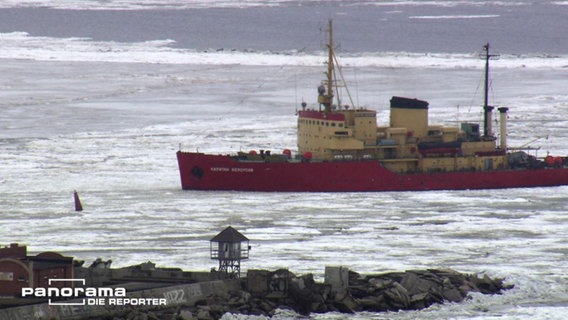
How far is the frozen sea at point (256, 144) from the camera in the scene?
1297 inches

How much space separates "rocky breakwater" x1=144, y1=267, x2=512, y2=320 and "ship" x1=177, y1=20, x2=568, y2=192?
56.9 feet

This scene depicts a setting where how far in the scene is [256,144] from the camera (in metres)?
53.8


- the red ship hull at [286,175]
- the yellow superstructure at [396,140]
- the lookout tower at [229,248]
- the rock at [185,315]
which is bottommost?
the rock at [185,315]

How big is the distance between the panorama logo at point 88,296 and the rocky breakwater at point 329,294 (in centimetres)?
84

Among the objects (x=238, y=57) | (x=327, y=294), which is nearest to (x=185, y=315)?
(x=327, y=294)

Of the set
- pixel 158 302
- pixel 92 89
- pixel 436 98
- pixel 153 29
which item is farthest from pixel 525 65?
pixel 158 302

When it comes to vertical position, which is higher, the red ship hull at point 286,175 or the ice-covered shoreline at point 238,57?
the ice-covered shoreline at point 238,57

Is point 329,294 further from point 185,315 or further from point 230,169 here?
point 230,169

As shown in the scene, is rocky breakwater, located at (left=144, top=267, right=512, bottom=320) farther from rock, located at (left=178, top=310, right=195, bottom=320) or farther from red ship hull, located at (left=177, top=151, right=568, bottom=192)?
red ship hull, located at (left=177, top=151, right=568, bottom=192)

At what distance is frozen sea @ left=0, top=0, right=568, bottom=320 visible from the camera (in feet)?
108

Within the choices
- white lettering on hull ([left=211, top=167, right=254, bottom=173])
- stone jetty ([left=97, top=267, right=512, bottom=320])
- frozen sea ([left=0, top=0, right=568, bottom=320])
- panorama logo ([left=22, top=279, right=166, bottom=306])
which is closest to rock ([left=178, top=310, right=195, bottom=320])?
stone jetty ([left=97, top=267, right=512, bottom=320])

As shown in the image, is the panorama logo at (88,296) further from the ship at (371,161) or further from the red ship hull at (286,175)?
the red ship hull at (286,175)

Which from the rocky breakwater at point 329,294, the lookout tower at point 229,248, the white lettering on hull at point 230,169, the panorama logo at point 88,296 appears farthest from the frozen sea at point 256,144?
the panorama logo at point 88,296

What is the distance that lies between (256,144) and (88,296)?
27.8m
